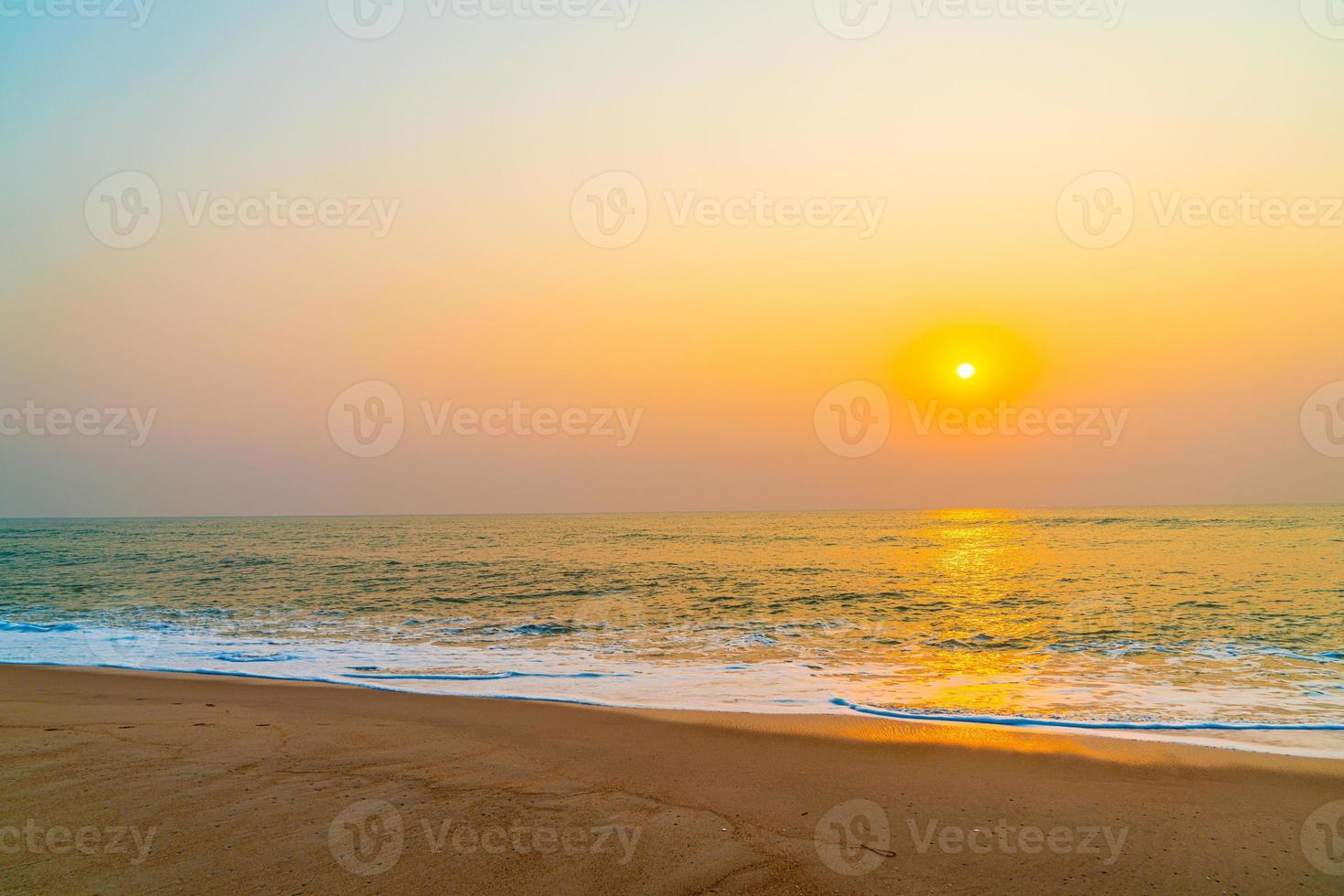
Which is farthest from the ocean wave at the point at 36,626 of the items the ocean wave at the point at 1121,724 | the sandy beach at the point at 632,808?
the ocean wave at the point at 1121,724

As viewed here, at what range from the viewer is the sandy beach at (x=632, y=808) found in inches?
200

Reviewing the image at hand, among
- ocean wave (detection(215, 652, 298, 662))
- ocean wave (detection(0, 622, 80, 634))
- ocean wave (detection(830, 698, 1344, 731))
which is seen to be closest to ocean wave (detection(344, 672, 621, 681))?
ocean wave (detection(215, 652, 298, 662))

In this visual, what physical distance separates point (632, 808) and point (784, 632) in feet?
45.7

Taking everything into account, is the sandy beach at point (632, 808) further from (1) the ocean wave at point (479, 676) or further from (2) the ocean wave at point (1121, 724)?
(1) the ocean wave at point (479, 676)

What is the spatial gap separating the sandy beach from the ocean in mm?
1980

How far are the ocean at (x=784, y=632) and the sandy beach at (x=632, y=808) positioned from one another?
6.50 feet

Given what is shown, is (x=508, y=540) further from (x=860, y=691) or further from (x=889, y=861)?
(x=889, y=861)

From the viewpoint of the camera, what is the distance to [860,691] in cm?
1219

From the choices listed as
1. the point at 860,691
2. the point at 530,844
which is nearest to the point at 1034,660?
the point at 860,691

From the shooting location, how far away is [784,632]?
64.7ft

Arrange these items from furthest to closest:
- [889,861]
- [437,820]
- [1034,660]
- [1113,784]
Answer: [1034,660], [1113,784], [437,820], [889,861]

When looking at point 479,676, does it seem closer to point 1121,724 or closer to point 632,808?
point 632,808

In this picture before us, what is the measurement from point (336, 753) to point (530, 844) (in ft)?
11.0

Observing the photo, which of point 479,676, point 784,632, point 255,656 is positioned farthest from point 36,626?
point 784,632
